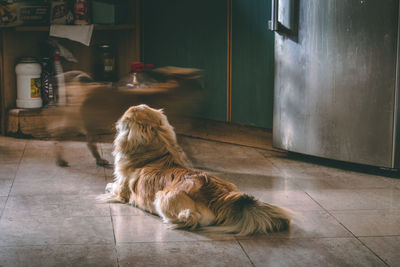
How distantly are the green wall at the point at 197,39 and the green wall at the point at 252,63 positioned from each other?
0.15 metres

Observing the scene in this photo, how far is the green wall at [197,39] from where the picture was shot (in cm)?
583

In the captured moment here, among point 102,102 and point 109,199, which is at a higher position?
point 102,102

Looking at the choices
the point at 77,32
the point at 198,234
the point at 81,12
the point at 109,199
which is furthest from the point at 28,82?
the point at 198,234

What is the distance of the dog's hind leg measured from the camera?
3.20 meters

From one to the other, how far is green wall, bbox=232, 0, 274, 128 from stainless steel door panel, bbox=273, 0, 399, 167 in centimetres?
34

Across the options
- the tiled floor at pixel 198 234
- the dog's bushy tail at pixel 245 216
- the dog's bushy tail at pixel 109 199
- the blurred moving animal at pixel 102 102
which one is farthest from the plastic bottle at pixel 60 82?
the dog's bushy tail at pixel 245 216

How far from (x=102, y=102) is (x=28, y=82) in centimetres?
175

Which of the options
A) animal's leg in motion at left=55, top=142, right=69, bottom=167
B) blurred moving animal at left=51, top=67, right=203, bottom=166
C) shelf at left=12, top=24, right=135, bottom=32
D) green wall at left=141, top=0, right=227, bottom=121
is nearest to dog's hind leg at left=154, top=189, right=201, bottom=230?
blurred moving animal at left=51, top=67, right=203, bottom=166

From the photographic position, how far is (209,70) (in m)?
5.97

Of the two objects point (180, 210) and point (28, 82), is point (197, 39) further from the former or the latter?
point (180, 210)

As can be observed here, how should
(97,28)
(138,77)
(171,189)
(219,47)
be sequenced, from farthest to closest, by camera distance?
(97,28), (219,47), (138,77), (171,189)

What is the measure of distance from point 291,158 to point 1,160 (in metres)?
2.59

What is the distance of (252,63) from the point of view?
Answer: 5.57m

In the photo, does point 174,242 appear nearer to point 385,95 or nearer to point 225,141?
point 385,95
